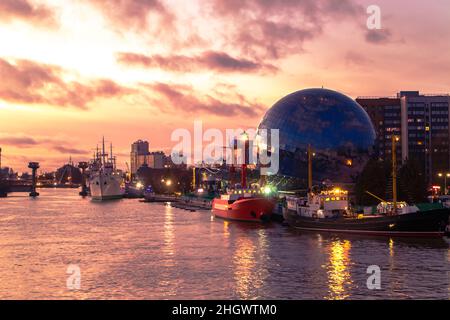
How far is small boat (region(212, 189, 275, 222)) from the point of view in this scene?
9306cm

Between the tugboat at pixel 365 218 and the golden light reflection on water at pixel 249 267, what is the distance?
10197 millimetres

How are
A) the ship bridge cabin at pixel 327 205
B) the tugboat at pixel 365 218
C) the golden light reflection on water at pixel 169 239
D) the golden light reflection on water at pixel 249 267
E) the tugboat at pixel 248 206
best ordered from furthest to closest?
the tugboat at pixel 248 206 < the ship bridge cabin at pixel 327 205 < the tugboat at pixel 365 218 < the golden light reflection on water at pixel 169 239 < the golden light reflection on water at pixel 249 267

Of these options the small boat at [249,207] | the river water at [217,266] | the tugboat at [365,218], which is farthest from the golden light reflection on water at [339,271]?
the small boat at [249,207]

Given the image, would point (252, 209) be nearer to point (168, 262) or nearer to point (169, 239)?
point (169, 239)

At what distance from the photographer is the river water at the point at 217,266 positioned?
3684 centimetres

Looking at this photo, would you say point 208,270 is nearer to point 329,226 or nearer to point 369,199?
point 329,226

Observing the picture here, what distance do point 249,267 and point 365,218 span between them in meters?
24.9

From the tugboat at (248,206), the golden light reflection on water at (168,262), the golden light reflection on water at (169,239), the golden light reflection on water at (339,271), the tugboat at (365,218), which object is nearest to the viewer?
the golden light reflection on water at (339,271)

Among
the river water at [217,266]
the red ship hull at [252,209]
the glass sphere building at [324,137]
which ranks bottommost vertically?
the river water at [217,266]

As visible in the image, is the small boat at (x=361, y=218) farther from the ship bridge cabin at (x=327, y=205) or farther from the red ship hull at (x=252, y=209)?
the red ship hull at (x=252, y=209)

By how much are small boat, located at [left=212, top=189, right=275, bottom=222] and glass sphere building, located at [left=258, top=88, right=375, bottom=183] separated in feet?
70.0

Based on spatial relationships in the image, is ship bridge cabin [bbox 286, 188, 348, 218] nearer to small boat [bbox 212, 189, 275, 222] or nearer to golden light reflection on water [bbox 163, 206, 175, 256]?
small boat [bbox 212, 189, 275, 222]

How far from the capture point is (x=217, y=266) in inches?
1831
